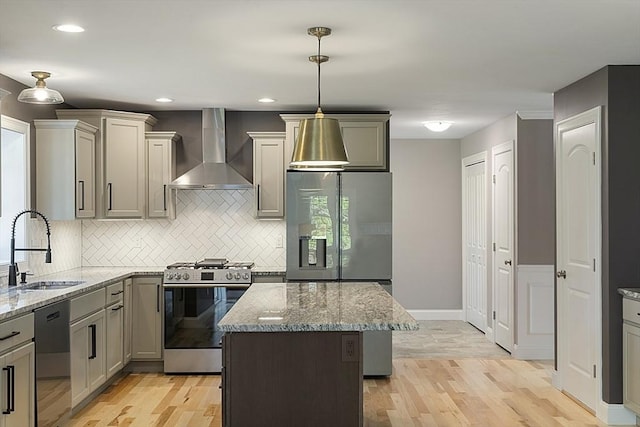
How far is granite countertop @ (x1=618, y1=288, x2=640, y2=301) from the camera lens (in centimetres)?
423

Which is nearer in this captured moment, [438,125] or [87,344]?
[87,344]

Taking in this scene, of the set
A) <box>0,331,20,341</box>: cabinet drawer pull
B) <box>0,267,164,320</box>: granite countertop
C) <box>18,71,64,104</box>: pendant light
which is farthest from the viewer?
<box>18,71,64,104</box>: pendant light

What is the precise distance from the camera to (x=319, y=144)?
356 cm

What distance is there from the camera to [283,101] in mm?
5957

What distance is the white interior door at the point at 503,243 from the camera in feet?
22.1

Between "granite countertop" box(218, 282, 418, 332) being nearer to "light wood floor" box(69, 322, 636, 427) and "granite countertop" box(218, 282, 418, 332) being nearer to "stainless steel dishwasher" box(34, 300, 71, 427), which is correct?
"light wood floor" box(69, 322, 636, 427)

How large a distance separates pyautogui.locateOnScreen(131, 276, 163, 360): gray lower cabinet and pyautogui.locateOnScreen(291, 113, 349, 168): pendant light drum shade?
2816mm

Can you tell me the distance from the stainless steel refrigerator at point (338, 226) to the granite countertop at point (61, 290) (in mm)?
1286

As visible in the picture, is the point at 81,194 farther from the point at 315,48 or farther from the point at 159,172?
the point at 315,48

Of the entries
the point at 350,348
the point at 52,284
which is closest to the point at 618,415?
the point at 350,348

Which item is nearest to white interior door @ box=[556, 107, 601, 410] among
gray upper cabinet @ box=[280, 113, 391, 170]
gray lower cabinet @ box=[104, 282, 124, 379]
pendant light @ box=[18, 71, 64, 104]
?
gray upper cabinet @ box=[280, 113, 391, 170]

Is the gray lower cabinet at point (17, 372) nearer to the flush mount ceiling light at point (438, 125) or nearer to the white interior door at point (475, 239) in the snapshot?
the flush mount ceiling light at point (438, 125)

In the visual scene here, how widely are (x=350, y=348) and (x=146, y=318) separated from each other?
10.2ft

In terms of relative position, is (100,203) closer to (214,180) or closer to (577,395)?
(214,180)
